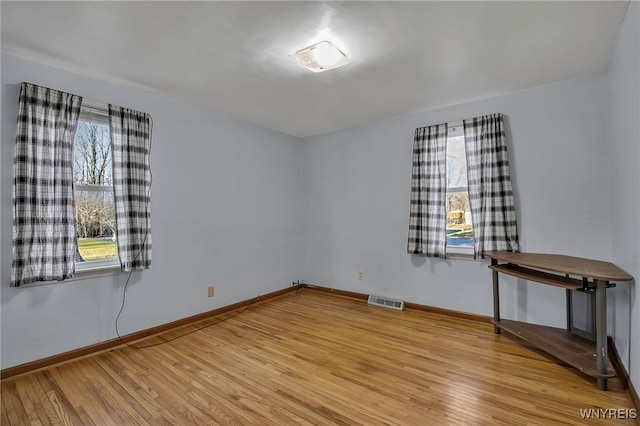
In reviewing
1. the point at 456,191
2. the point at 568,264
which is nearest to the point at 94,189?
the point at 456,191

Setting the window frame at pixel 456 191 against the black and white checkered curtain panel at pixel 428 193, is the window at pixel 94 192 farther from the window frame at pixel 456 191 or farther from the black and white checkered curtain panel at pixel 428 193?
the window frame at pixel 456 191

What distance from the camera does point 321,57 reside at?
87.4 inches

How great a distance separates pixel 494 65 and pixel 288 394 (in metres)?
3.14

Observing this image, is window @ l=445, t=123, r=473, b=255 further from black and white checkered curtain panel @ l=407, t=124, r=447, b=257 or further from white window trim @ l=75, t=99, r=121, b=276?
white window trim @ l=75, t=99, r=121, b=276

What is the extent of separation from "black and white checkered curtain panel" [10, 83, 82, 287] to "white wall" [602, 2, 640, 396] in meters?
4.09

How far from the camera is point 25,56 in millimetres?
2291

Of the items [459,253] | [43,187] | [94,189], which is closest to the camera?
[43,187]

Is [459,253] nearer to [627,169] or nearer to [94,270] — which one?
[627,169]

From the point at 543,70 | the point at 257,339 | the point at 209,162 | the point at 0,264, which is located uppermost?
the point at 543,70

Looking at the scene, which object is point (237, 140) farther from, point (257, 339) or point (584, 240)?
point (584, 240)

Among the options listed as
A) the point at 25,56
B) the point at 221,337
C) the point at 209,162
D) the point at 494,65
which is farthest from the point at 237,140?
the point at 494,65

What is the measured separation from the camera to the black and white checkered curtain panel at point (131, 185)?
274cm

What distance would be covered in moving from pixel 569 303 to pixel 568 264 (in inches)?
19.7

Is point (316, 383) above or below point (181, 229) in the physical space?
below
